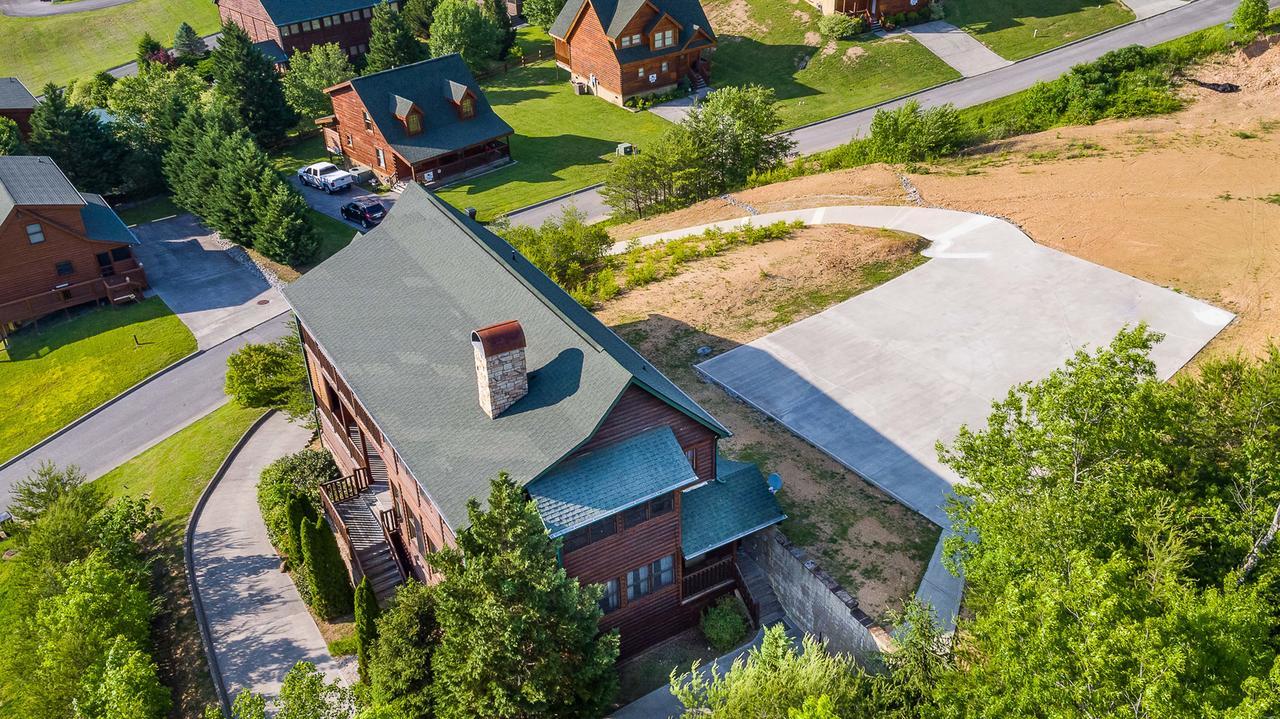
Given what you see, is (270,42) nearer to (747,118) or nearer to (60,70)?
(60,70)

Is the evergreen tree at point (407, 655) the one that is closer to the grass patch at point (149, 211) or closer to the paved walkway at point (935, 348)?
the paved walkway at point (935, 348)

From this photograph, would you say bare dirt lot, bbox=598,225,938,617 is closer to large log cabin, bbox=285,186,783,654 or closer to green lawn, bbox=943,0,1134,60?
large log cabin, bbox=285,186,783,654

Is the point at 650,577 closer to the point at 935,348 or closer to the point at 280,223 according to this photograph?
the point at 935,348

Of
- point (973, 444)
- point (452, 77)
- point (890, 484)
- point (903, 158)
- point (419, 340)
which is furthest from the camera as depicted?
point (452, 77)

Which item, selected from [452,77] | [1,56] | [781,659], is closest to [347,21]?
[452,77]

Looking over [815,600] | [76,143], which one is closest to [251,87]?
[76,143]

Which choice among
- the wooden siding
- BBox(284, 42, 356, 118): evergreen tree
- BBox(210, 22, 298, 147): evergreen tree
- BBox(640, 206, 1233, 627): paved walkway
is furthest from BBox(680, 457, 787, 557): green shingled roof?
BBox(284, 42, 356, 118): evergreen tree
